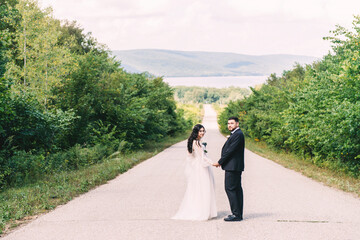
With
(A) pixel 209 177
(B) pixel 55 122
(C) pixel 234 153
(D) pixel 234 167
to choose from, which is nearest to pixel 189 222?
(A) pixel 209 177

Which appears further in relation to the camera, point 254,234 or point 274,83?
point 274,83

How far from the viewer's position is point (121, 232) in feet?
21.1

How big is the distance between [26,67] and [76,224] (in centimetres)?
2339

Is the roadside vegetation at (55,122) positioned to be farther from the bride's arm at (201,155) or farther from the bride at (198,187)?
the bride's arm at (201,155)

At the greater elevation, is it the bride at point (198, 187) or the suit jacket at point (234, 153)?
the suit jacket at point (234, 153)

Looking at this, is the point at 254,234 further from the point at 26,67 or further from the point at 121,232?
the point at 26,67

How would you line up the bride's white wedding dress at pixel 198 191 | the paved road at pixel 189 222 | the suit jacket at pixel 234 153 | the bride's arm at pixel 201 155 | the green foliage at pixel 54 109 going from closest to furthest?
the paved road at pixel 189 222 < the suit jacket at pixel 234 153 < the bride's white wedding dress at pixel 198 191 < the bride's arm at pixel 201 155 < the green foliage at pixel 54 109

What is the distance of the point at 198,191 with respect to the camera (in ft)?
24.9

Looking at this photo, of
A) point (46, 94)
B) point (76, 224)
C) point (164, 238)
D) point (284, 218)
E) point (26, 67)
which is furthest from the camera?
point (26, 67)

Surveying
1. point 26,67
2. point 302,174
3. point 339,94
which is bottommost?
point 302,174

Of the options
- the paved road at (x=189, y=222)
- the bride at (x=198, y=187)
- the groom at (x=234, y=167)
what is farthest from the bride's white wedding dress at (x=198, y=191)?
the groom at (x=234, y=167)

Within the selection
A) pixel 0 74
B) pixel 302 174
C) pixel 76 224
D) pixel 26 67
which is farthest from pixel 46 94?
pixel 76 224

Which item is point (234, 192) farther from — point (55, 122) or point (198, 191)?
point (55, 122)

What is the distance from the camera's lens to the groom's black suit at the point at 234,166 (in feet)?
23.7
